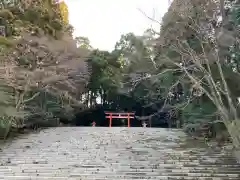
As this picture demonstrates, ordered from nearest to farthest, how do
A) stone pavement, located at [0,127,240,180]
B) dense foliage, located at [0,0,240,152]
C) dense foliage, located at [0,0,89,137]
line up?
stone pavement, located at [0,127,240,180] → dense foliage, located at [0,0,240,152] → dense foliage, located at [0,0,89,137]

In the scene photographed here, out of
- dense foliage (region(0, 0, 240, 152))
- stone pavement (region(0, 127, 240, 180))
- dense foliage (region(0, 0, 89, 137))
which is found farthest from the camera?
dense foliage (region(0, 0, 89, 137))

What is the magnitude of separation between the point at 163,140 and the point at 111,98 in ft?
42.7

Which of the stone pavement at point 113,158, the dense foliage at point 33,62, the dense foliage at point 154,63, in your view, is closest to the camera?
the stone pavement at point 113,158

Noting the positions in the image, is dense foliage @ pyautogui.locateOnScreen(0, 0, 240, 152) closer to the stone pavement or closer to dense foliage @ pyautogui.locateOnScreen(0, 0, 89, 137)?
dense foliage @ pyautogui.locateOnScreen(0, 0, 89, 137)

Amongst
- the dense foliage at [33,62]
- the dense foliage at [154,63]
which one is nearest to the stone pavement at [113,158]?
the dense foliage at [154,63]

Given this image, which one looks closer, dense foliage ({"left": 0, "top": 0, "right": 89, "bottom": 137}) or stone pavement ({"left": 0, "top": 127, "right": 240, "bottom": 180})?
stone pavement ({"left": 0, "top": 127, "right": 240, "bottom": 180})

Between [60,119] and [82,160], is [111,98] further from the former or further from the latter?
[82,160]

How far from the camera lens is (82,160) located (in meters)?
10.3

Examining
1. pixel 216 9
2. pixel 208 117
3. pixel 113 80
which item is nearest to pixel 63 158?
pixel 208 117

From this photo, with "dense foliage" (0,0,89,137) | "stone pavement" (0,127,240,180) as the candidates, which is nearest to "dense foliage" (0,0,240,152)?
"dense foliage" (0,0,89,137)

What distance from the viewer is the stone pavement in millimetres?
8969

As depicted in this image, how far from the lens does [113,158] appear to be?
10.4m

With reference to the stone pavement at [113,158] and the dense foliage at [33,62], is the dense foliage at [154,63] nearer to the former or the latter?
the dense foliage at [33,62]

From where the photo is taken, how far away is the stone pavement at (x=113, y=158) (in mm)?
8969
